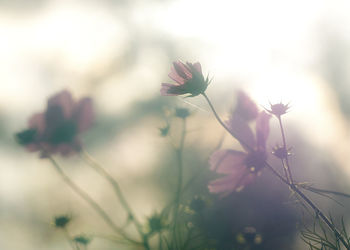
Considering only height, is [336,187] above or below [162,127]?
below

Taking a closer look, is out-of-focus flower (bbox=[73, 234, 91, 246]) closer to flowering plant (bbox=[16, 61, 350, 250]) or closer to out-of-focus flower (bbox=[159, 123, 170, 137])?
flowering plant (bbox=[16, 61, 350, 250])

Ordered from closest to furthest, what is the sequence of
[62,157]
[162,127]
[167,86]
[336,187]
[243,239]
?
[167,86], [243,239], [62,157], [162,127], [336,187]

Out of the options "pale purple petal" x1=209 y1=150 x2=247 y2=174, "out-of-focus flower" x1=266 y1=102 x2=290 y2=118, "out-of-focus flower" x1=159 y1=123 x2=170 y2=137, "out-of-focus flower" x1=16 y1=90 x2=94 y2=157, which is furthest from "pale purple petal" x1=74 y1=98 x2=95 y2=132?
"out-of-focus flower" x1=266 y1=102 x2=290 y2=118

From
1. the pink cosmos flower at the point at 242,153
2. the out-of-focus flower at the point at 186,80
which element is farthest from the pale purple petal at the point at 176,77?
the pink cosmos flower at the point at 242,153

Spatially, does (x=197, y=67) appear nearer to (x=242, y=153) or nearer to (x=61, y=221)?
(x=242, y=153)

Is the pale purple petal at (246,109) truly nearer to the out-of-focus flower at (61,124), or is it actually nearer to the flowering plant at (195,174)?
the flowering plant at (195,174)

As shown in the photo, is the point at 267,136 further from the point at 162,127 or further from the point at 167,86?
the point at 162,127

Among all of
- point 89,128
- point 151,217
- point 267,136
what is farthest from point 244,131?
point 89,128
